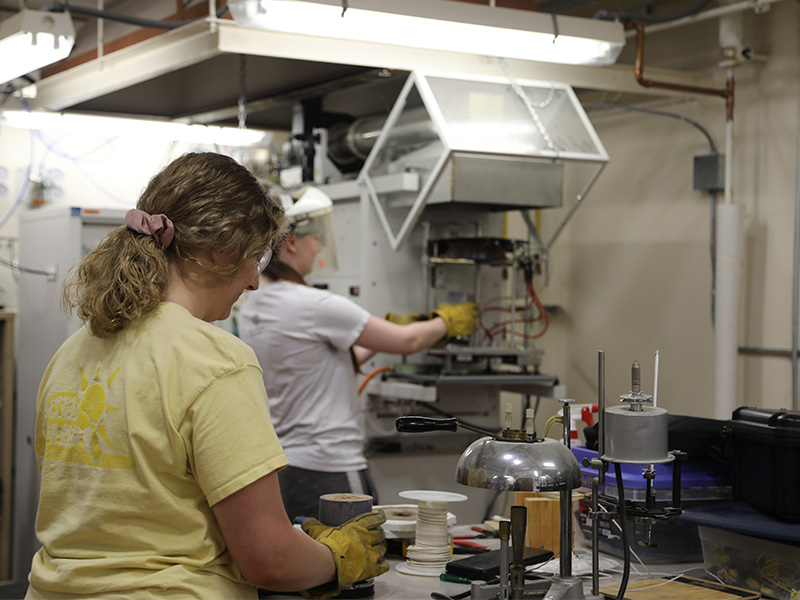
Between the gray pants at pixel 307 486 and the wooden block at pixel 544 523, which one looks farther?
the gray pants at pixel 307 486

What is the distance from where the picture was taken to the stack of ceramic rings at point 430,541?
1789mm

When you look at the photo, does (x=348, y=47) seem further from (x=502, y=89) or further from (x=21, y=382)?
(x=21, y=382)

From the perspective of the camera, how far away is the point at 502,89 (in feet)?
10.5

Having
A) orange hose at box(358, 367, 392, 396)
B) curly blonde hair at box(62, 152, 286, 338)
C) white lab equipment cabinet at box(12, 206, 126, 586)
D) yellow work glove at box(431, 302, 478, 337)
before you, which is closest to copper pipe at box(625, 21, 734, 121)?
yellow work glove at box(431, 302, 478, 337)

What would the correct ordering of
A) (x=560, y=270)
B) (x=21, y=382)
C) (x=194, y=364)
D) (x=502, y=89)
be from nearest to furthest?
1. (x=194, y=364)
2. (x=502, y=89)
3. (x=21, y=382)
4. (x=560, y=270)

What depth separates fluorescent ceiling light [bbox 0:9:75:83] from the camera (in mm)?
2666

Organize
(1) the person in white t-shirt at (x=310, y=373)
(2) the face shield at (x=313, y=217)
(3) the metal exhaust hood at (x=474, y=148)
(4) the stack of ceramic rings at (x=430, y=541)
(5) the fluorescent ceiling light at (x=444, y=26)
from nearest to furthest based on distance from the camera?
(4) the stack of ceramic rings at (x=430, y=541)
(5) the fluorescent ceiling light at (x=444, y=26)
(1) the person in white t-shirt at (x=310, y=373)
(2) the face shield at (x=313, y=217)
(3) the metal exhaust hood at (x=474, y=148)

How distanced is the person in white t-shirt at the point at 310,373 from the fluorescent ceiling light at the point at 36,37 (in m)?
0.92

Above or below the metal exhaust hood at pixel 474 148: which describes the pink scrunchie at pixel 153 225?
below

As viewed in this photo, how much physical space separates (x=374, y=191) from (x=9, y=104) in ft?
7.99

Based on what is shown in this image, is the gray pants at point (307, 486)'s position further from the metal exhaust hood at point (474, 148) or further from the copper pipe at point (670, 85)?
the copper pipe at point (670, 85)

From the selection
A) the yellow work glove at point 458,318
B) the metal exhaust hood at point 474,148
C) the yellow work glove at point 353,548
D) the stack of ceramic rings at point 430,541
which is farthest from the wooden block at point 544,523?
the metal exhaust hood at point 474,148

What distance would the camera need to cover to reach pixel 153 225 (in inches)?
51.5

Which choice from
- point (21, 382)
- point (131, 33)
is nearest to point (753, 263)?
point (131, 33)
